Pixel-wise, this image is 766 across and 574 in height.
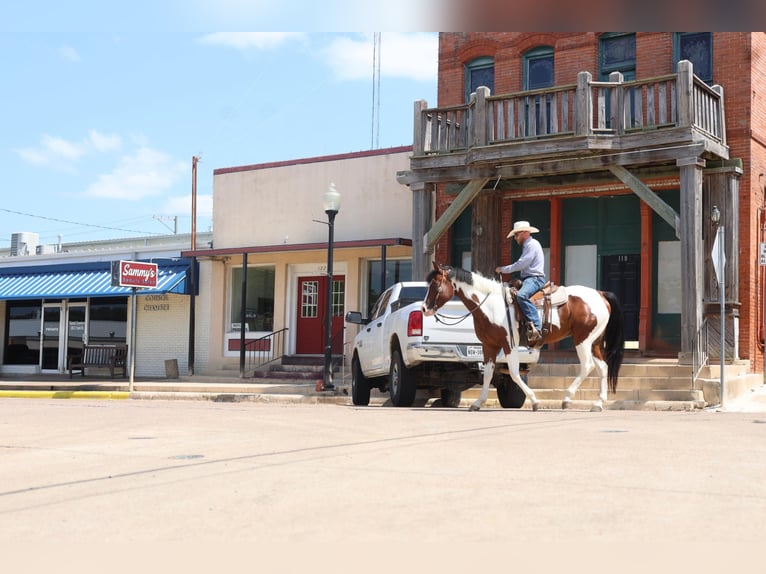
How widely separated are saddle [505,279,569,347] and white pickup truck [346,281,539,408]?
0.61m

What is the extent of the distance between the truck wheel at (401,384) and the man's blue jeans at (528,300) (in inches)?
81.6

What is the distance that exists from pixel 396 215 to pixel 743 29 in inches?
827

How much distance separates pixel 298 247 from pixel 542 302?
11.4 metres

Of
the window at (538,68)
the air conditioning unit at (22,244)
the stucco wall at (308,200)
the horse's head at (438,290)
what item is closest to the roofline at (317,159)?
the stucco wall at (308,200)

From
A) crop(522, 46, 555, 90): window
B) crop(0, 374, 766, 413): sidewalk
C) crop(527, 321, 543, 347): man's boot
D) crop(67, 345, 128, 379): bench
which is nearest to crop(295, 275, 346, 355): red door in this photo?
crop(0, 374, 766, 413): sidewalk

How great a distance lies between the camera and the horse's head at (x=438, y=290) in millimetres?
13781

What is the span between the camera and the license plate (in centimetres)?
1434

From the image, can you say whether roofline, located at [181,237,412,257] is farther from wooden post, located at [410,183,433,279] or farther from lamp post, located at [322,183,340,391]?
lamp post, located at [322,183,340,391]

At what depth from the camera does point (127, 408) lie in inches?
598

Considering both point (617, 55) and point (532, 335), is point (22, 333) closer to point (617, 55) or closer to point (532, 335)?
point (617, 55)

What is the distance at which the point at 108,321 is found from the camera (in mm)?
29078

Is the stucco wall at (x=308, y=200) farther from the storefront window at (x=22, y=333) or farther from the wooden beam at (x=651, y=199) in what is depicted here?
the storefront window at (x=22, y=333)

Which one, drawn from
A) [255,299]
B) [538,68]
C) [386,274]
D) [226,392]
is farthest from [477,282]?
[255,299]

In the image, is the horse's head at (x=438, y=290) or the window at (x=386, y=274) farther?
the window at (x=386, y=274)
